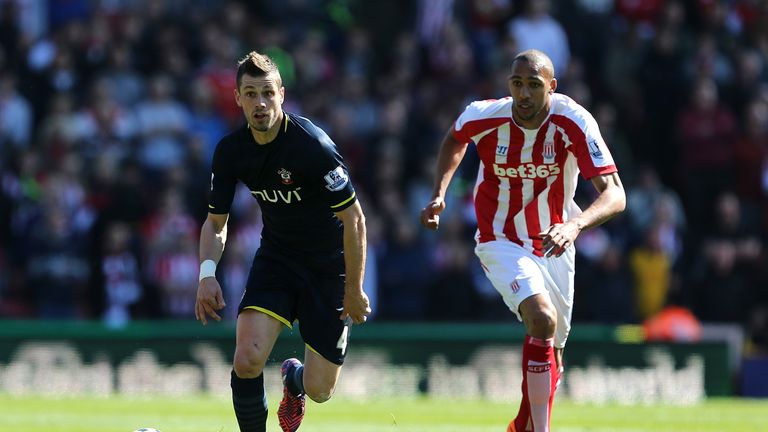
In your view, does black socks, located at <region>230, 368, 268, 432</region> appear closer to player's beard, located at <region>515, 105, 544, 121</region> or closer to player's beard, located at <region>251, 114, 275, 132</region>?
player's beard, located at <region>251, 114, 275, 132</region>

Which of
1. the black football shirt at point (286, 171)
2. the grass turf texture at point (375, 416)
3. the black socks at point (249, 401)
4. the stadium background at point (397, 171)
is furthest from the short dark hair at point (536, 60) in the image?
the stadium background at point (397, 171)

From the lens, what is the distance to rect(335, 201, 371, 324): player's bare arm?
8.07 metres

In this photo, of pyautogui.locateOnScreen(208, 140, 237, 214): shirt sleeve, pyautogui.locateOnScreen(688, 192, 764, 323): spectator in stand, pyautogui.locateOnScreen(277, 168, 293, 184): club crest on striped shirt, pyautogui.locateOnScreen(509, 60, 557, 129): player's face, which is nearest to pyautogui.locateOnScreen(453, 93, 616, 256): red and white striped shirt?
pyautogui.locateOnScreen(509, 60, 557, 129): player's face

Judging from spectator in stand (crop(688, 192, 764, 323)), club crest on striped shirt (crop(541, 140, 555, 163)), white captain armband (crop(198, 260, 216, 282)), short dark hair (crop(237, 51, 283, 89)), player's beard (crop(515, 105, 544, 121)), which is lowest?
spectator in stand (crop(688, 192, 764, 323))

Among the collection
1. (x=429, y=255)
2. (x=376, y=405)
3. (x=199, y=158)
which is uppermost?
(x=199, y=158)

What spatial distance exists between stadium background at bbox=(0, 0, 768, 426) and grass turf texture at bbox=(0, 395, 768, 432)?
Result: 4.35ft

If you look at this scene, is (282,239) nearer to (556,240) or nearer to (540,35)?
(556,240)

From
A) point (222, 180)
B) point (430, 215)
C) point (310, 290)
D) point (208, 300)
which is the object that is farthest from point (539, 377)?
point (222, 180)

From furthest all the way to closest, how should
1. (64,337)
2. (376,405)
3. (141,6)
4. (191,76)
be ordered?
(141,6), (191,76), (64,337), (376,405)

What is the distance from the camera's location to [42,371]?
15.1 m

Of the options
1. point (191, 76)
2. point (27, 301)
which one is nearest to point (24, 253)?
point (27, 301)

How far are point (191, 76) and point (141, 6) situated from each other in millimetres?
1737

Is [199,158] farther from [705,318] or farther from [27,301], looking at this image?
[705,318]

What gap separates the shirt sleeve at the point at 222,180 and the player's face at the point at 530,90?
5.62 ft
